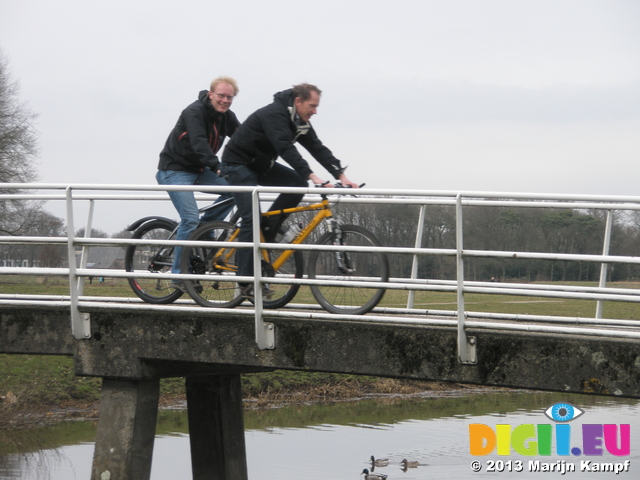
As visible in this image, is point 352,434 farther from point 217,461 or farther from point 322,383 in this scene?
point 217,461

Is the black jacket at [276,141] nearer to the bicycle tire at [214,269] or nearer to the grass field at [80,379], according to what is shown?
the bicycle tire at [214,269]

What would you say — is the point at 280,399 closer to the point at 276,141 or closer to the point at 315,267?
the point at 315,267

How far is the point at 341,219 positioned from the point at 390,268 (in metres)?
0.65

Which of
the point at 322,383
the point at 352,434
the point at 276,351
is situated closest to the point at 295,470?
the point at 352,434

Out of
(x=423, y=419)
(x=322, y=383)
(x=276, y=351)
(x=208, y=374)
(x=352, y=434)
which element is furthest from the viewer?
(x=322, y=383)

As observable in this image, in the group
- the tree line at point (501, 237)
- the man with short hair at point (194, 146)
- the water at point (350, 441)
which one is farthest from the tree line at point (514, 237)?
the water at point (350, 441)

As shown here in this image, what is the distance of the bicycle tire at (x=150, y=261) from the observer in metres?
8.16

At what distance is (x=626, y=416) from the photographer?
21.7 meters

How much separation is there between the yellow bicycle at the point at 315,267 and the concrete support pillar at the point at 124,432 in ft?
3.39

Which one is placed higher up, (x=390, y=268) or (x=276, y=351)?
(x=390, y=268)

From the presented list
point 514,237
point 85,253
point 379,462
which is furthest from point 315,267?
point 379,462

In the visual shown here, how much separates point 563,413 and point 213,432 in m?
13.6

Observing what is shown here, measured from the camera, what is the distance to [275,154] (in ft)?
23.9

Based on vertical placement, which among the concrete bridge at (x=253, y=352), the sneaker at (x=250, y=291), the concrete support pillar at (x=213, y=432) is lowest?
the concrete support pillar at (x=213, y=432)
